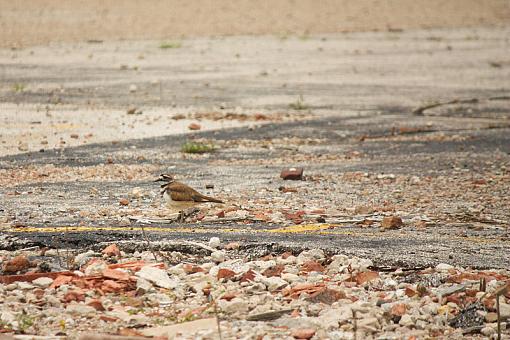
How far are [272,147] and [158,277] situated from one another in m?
7.27

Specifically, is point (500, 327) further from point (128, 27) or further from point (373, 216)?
point (128, 27)

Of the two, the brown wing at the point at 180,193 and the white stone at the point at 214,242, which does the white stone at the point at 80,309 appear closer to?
the white stone at the point at 214,242

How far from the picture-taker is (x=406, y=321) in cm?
697

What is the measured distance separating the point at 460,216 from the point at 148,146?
569 centimetres

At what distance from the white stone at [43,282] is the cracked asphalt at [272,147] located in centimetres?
103

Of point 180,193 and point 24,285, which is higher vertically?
point 180,193

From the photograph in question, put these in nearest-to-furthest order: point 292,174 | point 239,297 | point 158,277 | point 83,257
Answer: point 239,297 → point 158,277 → point 83,257 → point 292,174

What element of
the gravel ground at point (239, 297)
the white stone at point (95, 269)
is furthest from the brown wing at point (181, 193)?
the white stone at point (95, 269)

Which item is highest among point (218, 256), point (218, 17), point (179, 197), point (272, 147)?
point (218, 17)

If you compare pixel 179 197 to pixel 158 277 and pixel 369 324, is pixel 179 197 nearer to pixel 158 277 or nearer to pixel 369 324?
pixel 158 277

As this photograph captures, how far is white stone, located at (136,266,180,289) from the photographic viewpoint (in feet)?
25.1

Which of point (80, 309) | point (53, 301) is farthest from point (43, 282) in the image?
point (80, 309)

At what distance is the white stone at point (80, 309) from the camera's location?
7.07m

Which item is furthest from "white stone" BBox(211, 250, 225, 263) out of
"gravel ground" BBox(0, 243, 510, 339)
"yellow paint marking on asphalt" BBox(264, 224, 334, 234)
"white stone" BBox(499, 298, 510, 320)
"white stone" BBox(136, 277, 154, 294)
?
"white stone" BBox(499, 298, 510, 320)
